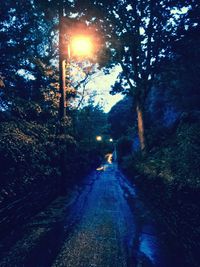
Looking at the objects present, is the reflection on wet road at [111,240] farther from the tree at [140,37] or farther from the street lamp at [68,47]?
the tree at [140,37]

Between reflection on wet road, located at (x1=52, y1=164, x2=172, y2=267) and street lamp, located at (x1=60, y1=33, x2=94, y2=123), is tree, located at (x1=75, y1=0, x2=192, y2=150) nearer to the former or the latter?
street lamp, located at (x1=60, y1=33, x2=94, y2=123)

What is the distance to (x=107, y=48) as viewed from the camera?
14195 millimetres

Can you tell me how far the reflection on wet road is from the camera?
3.94 m

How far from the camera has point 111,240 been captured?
16.0ft

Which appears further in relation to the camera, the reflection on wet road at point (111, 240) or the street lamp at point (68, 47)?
the street lamp at point (68, 47)

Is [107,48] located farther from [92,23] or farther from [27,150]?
[27,150]

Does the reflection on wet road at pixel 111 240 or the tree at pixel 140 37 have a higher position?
the tree at pixel 140 37

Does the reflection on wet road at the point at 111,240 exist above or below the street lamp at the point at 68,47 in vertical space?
below

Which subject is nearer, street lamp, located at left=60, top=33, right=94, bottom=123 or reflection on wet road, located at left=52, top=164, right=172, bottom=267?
reflection on wet road, located at left=52, top=164, right=172, bottom=267

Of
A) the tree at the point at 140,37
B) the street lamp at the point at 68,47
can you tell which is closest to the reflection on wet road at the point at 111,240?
the street lamp at the point at 68,47

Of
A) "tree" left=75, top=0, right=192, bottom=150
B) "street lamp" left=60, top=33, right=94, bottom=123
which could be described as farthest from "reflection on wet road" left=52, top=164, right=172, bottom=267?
"tree" left=75, top=0, right=192, bottom=150

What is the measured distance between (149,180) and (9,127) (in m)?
6.95

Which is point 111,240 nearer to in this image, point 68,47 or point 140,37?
point 68,47

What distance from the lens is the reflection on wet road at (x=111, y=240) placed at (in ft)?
12.9
